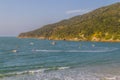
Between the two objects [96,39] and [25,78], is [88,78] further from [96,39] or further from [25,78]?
[96,39]

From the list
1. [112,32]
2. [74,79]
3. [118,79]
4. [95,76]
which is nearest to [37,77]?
[74,79]

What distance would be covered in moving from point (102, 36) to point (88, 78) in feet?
537

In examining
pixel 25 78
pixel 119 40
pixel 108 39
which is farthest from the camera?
pixel 108 39

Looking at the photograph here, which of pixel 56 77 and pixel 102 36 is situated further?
pixel 102 36

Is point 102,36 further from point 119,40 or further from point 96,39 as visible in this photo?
point 119,40

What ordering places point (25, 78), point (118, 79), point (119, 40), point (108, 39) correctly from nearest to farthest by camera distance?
point (118, 79)
point (25, 78)
point (119, 40)
point (108, 39)

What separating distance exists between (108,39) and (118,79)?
520 ft

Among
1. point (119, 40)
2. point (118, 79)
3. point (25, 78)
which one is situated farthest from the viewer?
point (119, 40)

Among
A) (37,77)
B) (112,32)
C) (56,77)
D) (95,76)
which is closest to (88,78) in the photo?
(95,76)

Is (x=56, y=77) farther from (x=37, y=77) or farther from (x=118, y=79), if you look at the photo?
(x=118, y=79)

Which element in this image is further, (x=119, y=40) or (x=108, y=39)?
(x=108, y=39)

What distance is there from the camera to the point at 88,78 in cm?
3628

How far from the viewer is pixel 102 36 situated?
197625 millimetres

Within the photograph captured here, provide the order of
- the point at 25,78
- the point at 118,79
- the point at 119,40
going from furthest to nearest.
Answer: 1. the point at 119,40
2. the point at 25,78
3. the point at 118,79
